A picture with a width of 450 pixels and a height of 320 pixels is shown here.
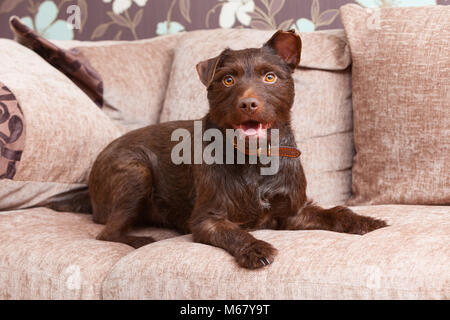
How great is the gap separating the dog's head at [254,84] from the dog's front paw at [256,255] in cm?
49

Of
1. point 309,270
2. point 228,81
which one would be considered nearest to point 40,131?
point 228,81

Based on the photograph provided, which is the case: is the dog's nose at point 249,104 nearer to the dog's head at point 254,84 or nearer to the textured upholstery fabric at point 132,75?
the dog's head at point 254,84

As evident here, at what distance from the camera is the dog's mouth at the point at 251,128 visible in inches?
78.2

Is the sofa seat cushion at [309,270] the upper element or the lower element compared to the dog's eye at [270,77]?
lower

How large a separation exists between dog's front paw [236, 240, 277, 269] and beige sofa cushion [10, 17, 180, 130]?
1.75 metres

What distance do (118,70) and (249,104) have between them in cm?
169

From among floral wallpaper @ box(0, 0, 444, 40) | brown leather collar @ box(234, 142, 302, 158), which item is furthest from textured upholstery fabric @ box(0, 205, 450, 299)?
floral wallpaper @ box(0, 0, 444, 40)

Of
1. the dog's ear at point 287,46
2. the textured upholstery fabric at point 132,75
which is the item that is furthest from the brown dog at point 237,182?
the textured upholstery fabric at point 132,75

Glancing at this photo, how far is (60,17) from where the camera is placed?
13.7 ft

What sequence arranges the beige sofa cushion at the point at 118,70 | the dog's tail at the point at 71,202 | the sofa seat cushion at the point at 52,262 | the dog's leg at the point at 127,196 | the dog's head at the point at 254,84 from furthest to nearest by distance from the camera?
1. the beige sofa cushion at the point at 118,70
2. the dog's tail at the point at 71,202
3. the dog's leg at the point at 127,196
4. the dog's head at the point at 254,84
5. the sofa seat cushion at the point at 52,262

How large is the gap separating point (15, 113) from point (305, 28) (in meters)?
2.05

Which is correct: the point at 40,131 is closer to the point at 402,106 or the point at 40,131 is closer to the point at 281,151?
the point at 281,151

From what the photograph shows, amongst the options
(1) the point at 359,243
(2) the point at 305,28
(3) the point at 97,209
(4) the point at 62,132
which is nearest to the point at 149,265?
(1) the point at 359,243

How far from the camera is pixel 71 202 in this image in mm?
2738
